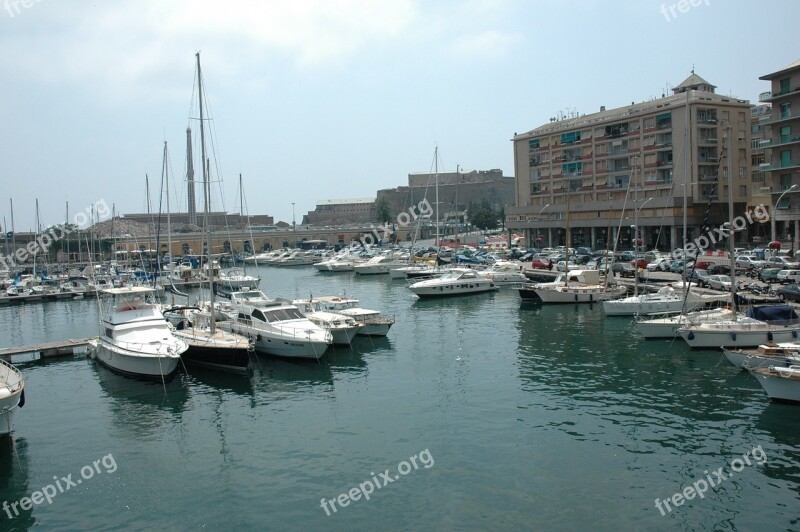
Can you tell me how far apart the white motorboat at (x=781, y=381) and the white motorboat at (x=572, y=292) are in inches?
1045

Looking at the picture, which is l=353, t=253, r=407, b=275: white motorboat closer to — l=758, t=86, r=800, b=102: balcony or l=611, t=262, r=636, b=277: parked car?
l=611, t=262, r=636, b=277: parked car

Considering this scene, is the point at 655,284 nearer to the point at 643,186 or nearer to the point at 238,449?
the point at 643,186

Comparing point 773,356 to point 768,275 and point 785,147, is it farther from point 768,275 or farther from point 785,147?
point 785,147

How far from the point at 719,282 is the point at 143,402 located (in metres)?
38.9

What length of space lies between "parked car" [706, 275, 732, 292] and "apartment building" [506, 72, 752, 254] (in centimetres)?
2339

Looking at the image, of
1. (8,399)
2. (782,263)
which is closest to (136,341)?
(8,399)

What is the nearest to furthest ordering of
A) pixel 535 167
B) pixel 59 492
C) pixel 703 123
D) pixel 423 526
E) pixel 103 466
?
pixel 423 526, pixel 59 492, pixel 103 466, pixel 703 123, pixel 535 167

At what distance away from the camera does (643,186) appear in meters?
84.8

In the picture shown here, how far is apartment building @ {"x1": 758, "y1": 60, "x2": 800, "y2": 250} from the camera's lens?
65250 millimetres

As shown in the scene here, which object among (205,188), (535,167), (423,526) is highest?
(535,167)

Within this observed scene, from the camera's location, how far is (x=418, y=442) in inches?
838

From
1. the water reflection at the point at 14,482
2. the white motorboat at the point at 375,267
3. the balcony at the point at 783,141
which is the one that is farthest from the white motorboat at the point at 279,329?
the balcony at the point at 783,141

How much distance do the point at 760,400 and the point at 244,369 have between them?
2104cm

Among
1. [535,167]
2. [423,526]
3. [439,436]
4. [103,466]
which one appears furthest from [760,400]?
[535,167]
